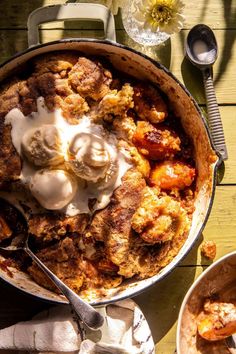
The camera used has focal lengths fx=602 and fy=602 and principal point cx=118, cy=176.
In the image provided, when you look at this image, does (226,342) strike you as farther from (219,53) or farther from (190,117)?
(219,53)

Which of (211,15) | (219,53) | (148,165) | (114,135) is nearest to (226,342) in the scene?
(148,165)

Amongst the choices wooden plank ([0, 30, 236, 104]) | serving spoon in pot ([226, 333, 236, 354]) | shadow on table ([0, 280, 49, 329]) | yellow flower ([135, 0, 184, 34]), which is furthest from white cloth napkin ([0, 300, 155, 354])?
yellow flower ([135, 0, 184, 34])

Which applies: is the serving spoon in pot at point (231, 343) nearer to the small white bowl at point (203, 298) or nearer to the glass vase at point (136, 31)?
the small white bowl at point (203, 298)

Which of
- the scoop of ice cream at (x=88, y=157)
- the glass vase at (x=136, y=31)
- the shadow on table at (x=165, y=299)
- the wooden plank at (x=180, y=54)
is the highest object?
the glass vase at (x=136, y=31)

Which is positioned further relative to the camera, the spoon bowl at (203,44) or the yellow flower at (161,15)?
the spoon bowl at (203,44)

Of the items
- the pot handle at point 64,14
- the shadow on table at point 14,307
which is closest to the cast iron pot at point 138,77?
the pot handle at point 64,14

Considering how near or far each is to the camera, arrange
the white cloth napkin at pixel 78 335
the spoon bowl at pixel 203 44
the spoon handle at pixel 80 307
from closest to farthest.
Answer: the spoon handle at pixel 80 307, the white cloth napkin at pixel 78 335, the spoon bowl at pixel 203 44
